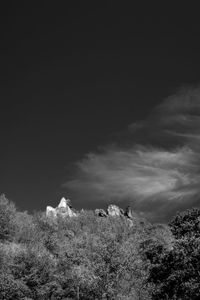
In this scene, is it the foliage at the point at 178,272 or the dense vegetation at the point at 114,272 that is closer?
the foliage at the point at 178,272

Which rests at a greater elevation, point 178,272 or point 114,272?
point 114,272

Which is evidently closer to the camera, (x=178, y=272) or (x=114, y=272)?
(x=178, y=272)

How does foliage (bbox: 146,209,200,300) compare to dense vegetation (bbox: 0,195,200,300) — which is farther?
dense vegetation (bbox: 0,195,200,300)

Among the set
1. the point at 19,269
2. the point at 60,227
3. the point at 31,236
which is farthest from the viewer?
the point at 60,227

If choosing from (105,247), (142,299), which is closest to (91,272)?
(105,247)

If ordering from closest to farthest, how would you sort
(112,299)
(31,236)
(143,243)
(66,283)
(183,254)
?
(112,299)
(183,254)
(66,283)
(143,243)
(31,236)

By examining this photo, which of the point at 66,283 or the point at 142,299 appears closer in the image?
the point at 142,299

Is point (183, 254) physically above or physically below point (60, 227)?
Answer: below

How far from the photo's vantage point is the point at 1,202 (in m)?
145

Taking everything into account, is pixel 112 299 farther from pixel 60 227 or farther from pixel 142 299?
pixel 60 227

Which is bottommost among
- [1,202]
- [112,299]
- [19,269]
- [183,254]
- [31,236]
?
[112,299]

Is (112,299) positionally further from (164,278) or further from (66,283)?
(66,283)

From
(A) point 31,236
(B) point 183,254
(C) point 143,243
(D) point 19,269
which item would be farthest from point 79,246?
(B) point 183,254

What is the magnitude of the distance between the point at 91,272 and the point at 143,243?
150ft
